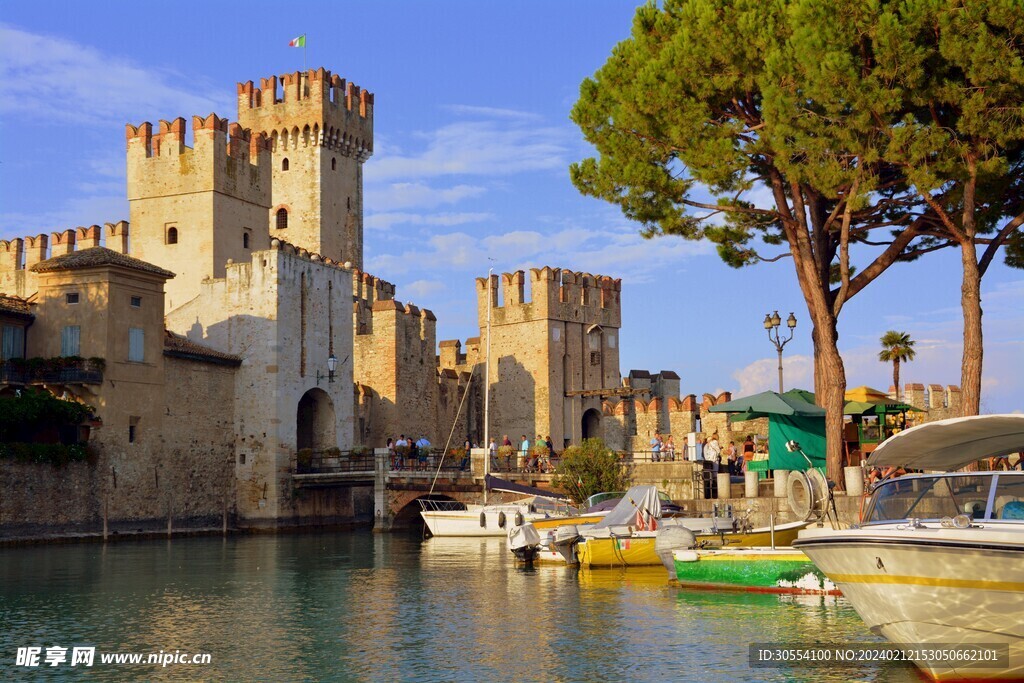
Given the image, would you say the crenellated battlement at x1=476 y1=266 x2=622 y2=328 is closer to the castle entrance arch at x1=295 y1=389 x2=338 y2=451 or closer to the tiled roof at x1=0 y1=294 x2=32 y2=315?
the castle entrance arch at x1=295 y1=389 x2=338 y2=451

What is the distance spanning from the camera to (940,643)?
9.98m

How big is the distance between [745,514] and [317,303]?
18.2m

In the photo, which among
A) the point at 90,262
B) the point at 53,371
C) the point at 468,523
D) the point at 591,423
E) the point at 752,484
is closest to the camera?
the point at 752,484

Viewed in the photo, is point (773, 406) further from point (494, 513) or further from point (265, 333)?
point (265, 333)

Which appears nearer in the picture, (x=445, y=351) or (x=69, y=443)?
(x=69, y=443)

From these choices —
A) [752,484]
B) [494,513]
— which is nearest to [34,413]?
[494,513]

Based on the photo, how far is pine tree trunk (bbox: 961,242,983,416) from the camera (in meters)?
20.2

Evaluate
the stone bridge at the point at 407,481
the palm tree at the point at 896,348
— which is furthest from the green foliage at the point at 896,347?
the stone bridge at the point at 407,481

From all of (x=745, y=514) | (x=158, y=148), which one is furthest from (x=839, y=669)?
(x=158, y=148)

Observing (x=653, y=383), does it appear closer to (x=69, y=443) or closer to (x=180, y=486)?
(x=180, y=486)

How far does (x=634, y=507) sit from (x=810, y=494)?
5.17 m

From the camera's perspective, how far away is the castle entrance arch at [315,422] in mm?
37500

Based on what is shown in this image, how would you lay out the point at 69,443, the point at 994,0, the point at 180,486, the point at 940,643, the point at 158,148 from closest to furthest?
the point at 940,643
the point at 994,0
the point at 69,443
the point at 180,486
the point at 158,148

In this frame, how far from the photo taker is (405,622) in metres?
15.1
